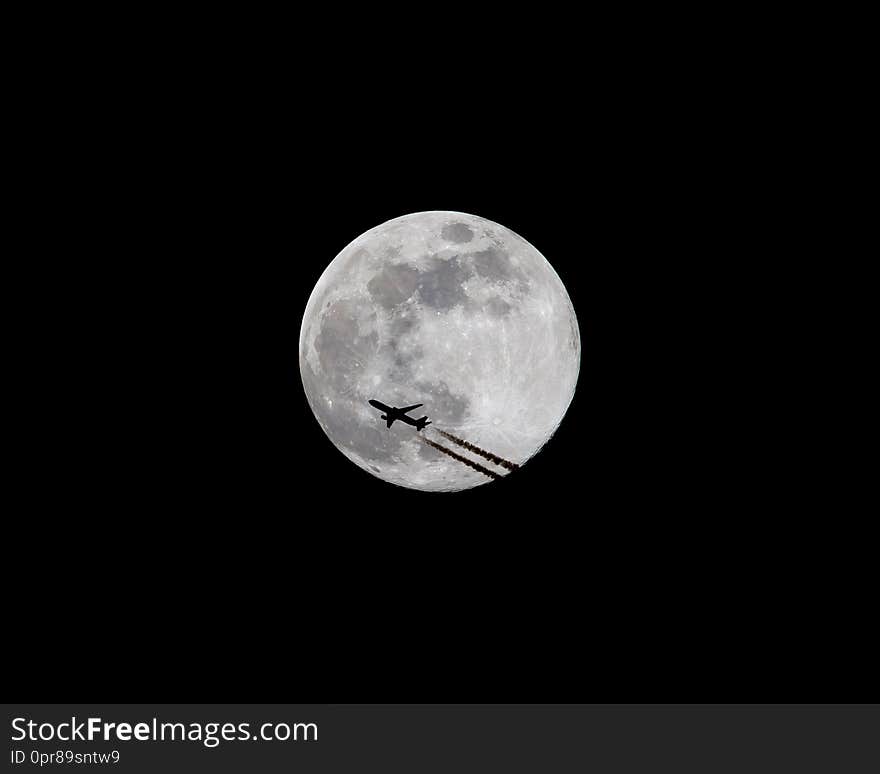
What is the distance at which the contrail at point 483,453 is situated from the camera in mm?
5963

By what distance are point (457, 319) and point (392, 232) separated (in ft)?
3.05

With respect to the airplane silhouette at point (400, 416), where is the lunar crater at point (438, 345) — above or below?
above

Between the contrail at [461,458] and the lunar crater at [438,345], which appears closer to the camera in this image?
the lunar crater at [438,345]

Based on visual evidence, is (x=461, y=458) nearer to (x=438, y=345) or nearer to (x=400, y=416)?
(x=400, y=416)

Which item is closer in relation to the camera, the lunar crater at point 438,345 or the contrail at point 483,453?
the lunar crater at point 438,345

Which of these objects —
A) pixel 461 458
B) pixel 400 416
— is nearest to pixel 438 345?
pixel 400 416

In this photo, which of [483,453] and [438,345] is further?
[483,453]

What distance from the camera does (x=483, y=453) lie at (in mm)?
6117

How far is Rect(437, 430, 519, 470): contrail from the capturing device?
5.96m

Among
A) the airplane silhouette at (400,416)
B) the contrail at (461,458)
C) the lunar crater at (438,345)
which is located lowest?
the contrail at (461,458)

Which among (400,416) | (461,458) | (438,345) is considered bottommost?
(461,458)

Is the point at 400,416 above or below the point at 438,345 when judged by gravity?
below
